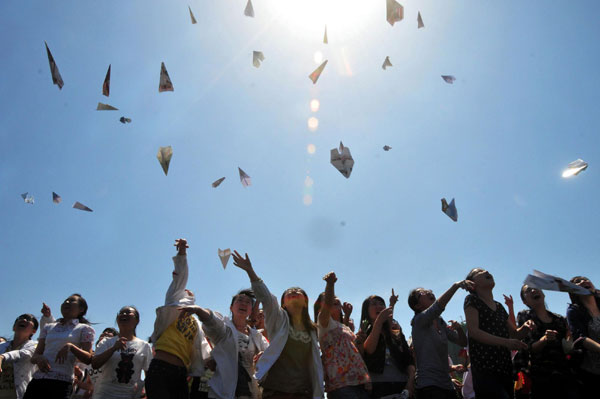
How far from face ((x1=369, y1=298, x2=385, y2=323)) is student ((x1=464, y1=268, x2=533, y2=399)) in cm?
116

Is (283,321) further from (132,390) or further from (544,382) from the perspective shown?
(544,382)

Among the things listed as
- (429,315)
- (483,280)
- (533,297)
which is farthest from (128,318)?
(533,297)

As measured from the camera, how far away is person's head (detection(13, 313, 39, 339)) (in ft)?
20.3

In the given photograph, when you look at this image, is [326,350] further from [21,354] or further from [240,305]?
[21,354]

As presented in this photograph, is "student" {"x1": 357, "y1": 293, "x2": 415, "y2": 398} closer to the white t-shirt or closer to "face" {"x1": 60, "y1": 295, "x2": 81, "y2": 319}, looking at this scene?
the white t-shirt

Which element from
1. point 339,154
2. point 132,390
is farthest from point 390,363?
point 339,154

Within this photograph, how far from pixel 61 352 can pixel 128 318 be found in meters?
0.86

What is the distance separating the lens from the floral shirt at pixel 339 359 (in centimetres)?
427

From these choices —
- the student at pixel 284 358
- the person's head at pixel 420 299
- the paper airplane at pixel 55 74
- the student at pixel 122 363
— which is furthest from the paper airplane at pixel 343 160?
the paper airplane at pixel 55 74

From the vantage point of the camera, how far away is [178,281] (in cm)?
486

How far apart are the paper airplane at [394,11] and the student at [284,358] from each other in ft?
17.2

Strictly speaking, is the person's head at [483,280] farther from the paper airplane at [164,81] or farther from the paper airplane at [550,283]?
the paper airplane at [164,81]

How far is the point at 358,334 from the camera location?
513cm

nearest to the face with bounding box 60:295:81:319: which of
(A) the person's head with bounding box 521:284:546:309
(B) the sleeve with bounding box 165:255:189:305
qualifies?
(B) the sleeve with bounding box 165:255:189:305
